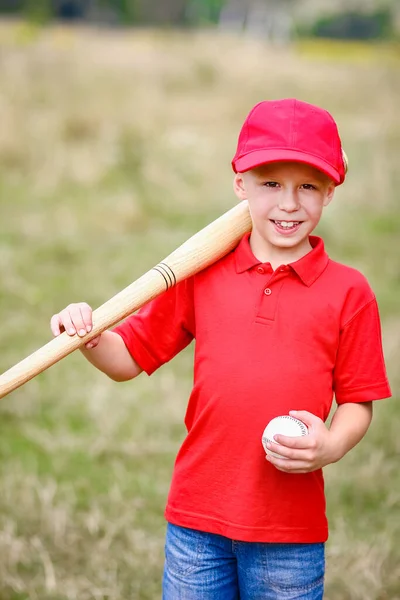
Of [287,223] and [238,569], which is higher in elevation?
[287,223]

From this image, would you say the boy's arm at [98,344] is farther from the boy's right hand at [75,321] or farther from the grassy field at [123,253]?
the grassy field at [123,253]

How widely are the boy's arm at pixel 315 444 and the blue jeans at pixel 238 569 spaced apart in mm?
219

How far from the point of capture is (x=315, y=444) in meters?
1.75

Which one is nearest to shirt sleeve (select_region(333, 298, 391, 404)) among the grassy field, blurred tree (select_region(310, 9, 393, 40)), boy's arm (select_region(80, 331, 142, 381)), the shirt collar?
the shirt collar

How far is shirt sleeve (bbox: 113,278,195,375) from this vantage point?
6.62ft

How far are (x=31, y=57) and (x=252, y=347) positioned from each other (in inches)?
438

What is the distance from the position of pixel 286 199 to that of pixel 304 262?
0.46 ft

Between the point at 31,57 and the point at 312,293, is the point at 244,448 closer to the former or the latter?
the point at 312,293

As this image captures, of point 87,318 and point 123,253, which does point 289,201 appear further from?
point 123,253

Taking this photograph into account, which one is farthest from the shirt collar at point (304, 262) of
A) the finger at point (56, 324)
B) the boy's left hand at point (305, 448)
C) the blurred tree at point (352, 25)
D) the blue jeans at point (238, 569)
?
the blurred tree at point (352, 25)

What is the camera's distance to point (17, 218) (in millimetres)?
7148

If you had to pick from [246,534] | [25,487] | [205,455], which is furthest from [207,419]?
[25,487]

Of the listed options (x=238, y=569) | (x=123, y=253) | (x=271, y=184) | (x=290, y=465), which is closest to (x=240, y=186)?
(x=271, y=184)

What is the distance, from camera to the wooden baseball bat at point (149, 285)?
184 centimetres
